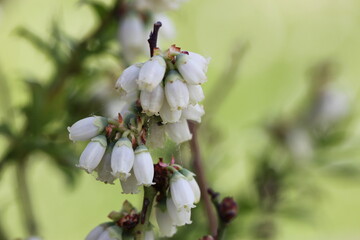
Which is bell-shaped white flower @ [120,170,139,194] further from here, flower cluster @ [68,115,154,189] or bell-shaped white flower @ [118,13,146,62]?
bell-shaped white flower @ [118,13,146,62]

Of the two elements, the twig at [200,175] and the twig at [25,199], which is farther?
the twig at [25,199]

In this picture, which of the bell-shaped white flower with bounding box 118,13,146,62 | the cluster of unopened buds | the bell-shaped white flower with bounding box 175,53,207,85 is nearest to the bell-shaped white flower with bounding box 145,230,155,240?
the cluster of unopened buds

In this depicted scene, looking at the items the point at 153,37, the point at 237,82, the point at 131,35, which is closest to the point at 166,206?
the point at 153,37

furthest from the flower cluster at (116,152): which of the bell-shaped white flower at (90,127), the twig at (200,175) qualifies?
the twig at (200,175)

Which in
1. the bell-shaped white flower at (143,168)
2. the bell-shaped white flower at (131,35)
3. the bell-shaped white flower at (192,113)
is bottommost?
the bell-shaped white flower at (143,168)

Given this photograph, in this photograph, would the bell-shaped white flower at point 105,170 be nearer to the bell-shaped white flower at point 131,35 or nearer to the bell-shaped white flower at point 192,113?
the bell-shaped white flower at point 192,113

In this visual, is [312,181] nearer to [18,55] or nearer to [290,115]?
[290,115]

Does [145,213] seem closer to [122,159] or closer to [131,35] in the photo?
[122,159]

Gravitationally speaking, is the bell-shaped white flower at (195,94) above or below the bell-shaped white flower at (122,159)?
above
